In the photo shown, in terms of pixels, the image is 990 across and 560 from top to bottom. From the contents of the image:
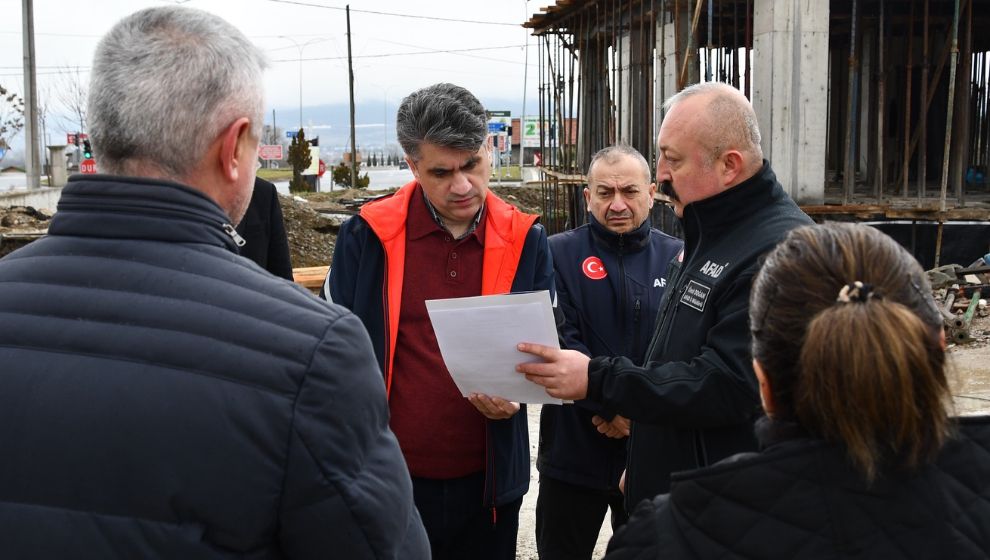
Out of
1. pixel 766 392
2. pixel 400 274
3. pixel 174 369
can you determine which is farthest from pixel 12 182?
pixel 766 392

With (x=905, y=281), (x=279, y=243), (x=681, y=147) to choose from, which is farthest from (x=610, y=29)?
(x=905, y=281)

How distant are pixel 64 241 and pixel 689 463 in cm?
169

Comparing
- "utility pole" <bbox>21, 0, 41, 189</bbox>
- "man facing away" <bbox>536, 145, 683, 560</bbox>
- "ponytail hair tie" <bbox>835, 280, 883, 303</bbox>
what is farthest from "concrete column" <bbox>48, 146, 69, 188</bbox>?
"ponytail hair tie" <bbox>835, 280, 883, 303</bbox>

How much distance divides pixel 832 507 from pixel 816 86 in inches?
415

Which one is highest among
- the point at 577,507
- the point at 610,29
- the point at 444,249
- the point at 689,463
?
the point at 610,29

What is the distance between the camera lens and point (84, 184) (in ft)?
4.73

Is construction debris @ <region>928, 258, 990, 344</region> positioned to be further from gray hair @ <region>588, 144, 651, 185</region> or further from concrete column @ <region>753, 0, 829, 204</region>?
gray hair @ <region>588, 144, 651, 185</region>

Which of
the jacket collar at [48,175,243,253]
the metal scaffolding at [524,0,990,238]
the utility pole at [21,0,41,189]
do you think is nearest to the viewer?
the jacket collar at [48,175,243,253]

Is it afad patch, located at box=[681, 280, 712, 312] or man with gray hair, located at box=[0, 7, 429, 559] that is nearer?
man with gray hair, located at box=[0, 7, 429, 559]

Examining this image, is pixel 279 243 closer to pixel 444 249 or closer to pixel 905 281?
pixel 444 249

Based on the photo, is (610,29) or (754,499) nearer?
(754,499)

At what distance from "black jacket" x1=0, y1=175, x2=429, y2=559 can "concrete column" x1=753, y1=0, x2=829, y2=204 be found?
34.2 ft

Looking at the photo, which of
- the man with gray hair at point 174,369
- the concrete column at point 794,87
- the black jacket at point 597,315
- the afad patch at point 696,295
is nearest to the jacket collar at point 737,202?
the afad patch at point 696,295

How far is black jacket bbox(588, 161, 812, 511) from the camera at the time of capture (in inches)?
93.3
